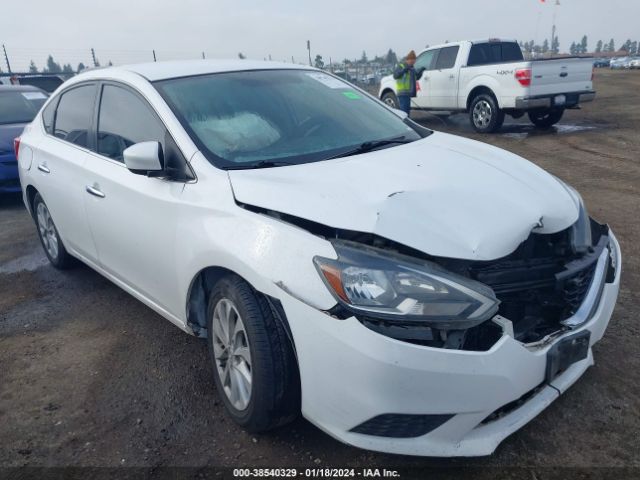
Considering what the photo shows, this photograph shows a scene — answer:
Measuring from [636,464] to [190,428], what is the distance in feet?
6.51

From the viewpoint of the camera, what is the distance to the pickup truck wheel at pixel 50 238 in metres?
4.57

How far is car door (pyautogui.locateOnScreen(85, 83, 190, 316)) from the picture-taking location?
111 inches

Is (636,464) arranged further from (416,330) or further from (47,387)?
(47,387)

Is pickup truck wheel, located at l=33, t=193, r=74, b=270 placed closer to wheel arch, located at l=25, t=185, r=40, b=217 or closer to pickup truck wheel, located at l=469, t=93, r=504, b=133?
wheel arch, located at l=25, t=185, r=40, b=217

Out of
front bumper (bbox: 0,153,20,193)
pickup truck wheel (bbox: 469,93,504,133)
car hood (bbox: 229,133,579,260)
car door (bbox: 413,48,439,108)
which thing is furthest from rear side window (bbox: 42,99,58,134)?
car door (bbox: 413,48,439,108)

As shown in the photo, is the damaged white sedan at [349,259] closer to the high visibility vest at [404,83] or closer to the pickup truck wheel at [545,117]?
the pickup truck wheel at [545,117]

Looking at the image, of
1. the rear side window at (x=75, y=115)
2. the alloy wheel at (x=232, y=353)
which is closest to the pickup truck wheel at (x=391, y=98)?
the rear side window at (x=75, y=115)

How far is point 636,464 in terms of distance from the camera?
2.18 metres

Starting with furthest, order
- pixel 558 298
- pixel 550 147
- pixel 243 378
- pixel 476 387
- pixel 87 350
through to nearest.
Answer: pixel 550 147 < pixel 87 350 < pixel 243 378 < pixel 558 298 < pixel 476 387

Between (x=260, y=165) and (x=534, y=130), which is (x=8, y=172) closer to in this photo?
(x=260, y=165)

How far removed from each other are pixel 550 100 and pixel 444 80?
2.67 metres

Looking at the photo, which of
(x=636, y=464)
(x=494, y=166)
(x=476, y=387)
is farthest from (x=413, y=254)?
(x=636, y=464)

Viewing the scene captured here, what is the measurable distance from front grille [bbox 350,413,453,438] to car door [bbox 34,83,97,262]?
2527 mm

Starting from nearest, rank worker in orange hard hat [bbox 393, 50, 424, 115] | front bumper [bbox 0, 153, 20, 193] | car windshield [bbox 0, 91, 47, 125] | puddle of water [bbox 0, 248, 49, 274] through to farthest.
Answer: puddle of water [bbox 0, 248, 49, 274], front bumper [bbox 0, 153, 20, 193], car windshield [bbox 0, 91, 47, 125], worker in orange hard hat [bbox 393, 50, 424, 115]
